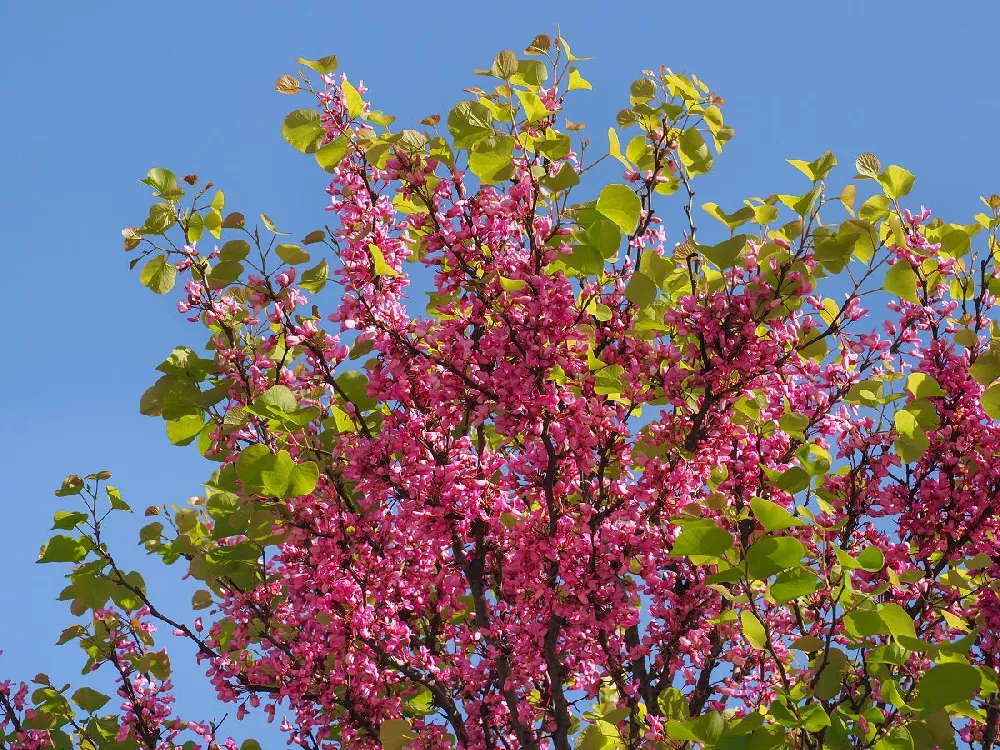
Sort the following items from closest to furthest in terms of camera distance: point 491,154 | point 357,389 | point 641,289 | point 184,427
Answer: point 491,154
point 641,289
point 357,389
point 184,427

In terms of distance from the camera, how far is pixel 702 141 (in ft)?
18.4

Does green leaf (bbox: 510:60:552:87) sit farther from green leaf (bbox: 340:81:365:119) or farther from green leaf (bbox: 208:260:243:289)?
green leaf (bbox: 208:260:243:289)

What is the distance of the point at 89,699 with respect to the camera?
24.0 feet

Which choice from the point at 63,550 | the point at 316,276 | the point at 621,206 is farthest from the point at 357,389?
the point at 63,550

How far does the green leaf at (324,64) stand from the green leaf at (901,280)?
Answer: 3290mm

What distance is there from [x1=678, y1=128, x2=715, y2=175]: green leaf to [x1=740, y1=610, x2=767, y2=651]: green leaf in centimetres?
271

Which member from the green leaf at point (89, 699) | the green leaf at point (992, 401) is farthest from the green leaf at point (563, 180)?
the green leaf at point (89, 699)

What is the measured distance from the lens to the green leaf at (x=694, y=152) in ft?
18.3

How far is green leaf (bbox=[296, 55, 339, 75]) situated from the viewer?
5176 mm

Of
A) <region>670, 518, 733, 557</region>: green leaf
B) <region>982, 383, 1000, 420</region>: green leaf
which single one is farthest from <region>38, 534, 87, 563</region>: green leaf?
<region>982, 383, 1000, 420</region>: green leaf

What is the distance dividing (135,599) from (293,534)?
→ 77.1 inches

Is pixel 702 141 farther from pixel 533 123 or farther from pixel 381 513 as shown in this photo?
pixel 381 513

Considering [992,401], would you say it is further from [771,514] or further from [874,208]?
[771,514]

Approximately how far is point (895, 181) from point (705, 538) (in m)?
2.96
